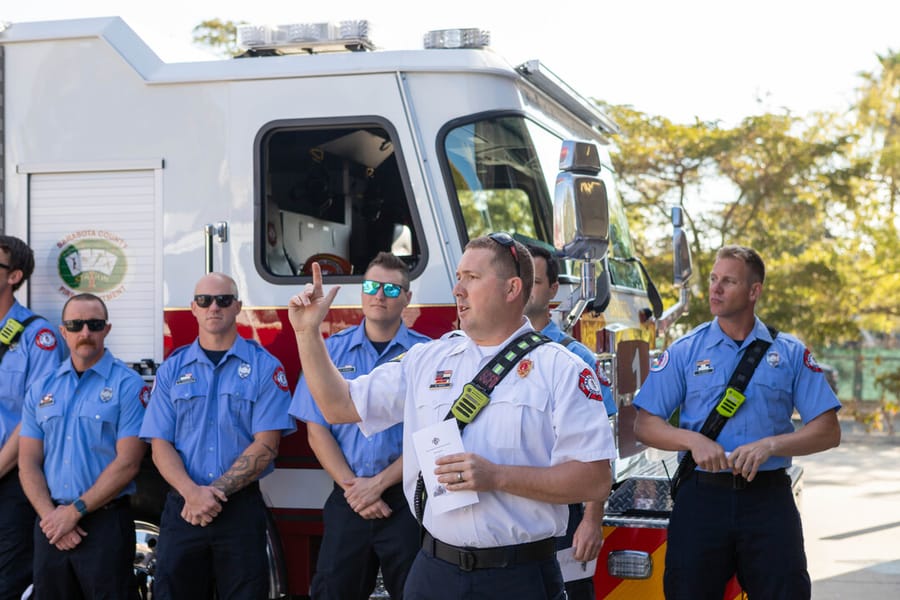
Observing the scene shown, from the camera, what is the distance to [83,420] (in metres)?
4.48

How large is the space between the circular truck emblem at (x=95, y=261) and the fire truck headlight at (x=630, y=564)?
2.44 m

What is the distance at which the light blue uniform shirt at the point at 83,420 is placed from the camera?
4465 mm

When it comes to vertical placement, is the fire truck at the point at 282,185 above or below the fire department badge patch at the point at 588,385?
above

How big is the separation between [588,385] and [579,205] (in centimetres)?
120

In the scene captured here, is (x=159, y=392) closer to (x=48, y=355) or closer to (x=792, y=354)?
(x=48, y=355)

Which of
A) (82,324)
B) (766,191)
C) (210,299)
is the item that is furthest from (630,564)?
(766,191)

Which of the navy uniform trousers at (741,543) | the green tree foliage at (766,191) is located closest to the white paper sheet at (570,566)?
the navy uniform trousers at (741,543)

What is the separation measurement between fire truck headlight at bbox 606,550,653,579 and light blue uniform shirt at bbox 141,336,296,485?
139 centimetres

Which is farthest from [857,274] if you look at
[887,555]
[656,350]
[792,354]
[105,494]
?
[105,494]

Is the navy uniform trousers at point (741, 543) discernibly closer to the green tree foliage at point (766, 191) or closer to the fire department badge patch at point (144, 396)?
the fire department badge patch at point (144, 396)

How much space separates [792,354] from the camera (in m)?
4.17

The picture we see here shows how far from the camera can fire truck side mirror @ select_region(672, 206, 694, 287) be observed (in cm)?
601

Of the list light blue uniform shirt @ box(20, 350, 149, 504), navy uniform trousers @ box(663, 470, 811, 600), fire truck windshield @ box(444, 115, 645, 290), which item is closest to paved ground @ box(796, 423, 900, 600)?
navy uniform trousers @ box(663, 470, 811, 600)

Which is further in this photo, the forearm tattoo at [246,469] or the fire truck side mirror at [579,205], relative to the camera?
the forearm tattoo at [246,469]
